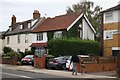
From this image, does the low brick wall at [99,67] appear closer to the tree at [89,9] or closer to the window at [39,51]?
the window at [39,51]

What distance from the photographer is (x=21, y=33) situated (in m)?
56.4

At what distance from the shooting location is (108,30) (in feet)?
131

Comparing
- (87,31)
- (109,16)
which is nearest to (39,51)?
(87,31)

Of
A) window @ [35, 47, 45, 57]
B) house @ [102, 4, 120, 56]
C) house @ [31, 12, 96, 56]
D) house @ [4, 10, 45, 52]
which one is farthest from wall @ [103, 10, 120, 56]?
house @ [4, 10, 45, 52]

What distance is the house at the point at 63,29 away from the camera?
46.2m

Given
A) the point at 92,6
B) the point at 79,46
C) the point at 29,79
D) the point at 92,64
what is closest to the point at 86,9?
the point at 92,6

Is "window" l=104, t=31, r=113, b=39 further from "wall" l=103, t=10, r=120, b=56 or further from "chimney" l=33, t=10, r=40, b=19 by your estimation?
"chimney" l=33, t=10, r=40, b=19

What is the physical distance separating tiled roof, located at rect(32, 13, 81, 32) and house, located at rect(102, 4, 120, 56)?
6951 millimetres

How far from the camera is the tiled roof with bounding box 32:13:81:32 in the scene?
4665cm

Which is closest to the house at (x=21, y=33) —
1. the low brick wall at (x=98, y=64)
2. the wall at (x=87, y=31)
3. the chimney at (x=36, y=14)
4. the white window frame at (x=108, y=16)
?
the chimney at (x=36, y=14)

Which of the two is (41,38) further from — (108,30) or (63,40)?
(108,30)

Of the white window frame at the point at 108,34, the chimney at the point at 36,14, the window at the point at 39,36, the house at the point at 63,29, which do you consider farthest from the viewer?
the chimney at the point at 36,14

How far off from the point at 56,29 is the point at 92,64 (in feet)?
65.2

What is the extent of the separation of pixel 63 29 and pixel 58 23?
3432 millimetres
